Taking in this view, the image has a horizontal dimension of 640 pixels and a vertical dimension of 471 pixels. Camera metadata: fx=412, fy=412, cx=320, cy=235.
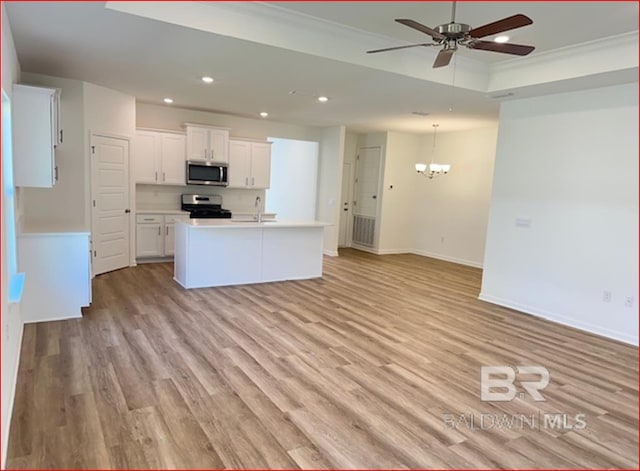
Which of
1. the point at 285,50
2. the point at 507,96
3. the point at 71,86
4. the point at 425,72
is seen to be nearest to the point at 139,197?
the point at 71,86

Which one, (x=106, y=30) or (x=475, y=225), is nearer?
(x=106, y=30)

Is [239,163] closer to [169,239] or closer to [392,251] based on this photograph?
[169,239]

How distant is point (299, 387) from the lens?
302cm

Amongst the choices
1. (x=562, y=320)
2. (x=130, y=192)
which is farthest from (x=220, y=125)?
(x=562, y=320)

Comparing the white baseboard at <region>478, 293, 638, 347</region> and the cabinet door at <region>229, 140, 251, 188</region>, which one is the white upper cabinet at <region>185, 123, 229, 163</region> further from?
the white baseboard at <region>478, 293, 638, 347</region>


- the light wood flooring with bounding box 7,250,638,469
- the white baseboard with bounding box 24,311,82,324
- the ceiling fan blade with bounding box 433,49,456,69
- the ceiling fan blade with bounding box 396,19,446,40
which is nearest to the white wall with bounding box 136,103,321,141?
the light wood flooring with bounding box 7,250,638,469

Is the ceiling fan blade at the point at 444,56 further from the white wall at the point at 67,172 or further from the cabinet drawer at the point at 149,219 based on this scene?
the cabinet drawer at the point at 149,219

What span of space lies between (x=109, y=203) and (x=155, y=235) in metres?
1.10

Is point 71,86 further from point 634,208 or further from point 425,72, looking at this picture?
point 634,208

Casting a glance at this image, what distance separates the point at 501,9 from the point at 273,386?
11.2 ft

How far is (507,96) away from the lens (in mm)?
5102

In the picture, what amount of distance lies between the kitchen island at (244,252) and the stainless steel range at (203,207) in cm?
136

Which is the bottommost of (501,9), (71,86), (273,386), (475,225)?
(273,386)

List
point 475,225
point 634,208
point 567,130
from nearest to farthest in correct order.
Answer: point 634,208, point 567,130, point 475,225
